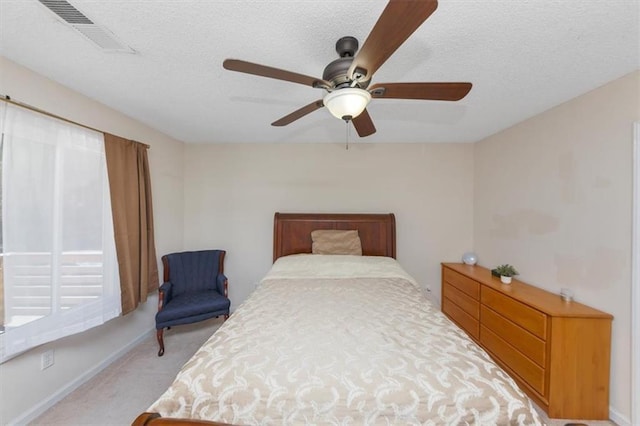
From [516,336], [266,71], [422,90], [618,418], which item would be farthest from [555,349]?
[266,71]

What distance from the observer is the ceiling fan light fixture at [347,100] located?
49.5 inches

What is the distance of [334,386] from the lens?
1054 mm

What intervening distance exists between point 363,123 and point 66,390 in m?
3.15

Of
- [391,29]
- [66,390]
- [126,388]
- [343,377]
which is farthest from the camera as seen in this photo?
[126,388]

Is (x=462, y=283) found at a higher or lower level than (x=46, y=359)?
higher

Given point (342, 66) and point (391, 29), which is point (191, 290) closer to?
point (342, 66)

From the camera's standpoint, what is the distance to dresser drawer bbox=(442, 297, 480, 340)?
9.16 feet

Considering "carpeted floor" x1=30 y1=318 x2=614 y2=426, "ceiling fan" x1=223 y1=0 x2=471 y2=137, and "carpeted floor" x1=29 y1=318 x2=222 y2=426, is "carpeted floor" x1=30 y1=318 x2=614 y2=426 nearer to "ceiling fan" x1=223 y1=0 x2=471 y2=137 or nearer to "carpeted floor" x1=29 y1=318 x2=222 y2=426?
"carpeted floor" x1=29 y1=318 x2=222 y2=426

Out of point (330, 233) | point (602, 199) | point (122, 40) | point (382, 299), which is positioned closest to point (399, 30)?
point (122, 40)

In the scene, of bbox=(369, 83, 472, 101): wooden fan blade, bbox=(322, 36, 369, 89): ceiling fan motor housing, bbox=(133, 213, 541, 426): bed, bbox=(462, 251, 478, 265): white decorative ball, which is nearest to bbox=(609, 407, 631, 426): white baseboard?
bbox=(133, 213, 541, 426): bed

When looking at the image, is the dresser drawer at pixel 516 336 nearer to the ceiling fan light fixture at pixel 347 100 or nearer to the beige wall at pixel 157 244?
the ceiling fan light fixture at pixel 347 100

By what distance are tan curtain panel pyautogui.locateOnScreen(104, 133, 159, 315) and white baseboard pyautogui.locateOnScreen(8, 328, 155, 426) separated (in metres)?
0.51

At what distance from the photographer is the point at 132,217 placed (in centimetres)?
262

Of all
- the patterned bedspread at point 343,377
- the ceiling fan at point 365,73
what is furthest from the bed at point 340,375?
the ceiling fan at point 365,73
